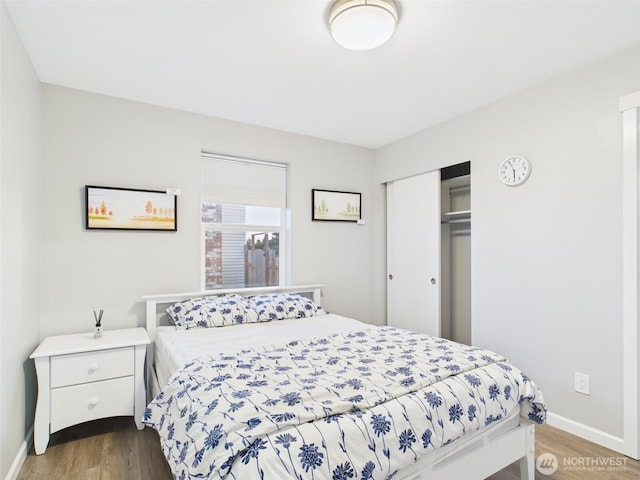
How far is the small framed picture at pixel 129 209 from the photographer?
2.71 m

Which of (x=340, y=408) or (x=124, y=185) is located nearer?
(x=340, y=408)

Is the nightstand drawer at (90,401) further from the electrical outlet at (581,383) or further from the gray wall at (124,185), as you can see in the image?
the electrical outlet at (581,383)

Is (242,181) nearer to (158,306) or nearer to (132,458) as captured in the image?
(158,306)

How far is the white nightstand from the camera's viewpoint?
2.14 meters

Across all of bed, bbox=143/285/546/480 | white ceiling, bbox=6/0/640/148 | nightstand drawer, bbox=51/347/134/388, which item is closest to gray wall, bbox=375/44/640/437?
white ceiling, bbox=6/0/640/148

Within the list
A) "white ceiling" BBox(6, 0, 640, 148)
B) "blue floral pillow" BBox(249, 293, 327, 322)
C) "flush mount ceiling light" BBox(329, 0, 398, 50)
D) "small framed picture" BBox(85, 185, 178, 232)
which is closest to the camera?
"flush mount ceiling light" BBox(329, 0, 398, 50)

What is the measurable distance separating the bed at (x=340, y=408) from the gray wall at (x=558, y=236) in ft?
2.49

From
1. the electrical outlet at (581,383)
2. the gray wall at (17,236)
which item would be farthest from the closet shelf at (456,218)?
the gray wall at (17,236)

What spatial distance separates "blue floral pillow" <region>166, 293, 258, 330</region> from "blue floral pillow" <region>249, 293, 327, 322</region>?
7 centimetres

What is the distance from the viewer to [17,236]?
197cm

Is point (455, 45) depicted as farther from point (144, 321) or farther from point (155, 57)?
point (144, 321)

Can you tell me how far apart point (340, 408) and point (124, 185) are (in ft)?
8.17

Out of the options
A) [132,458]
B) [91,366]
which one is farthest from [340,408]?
[91,366]

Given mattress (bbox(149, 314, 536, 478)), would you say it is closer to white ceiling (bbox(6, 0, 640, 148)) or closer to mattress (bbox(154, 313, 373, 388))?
mattress (bbox(154, 313, 373, 388))
